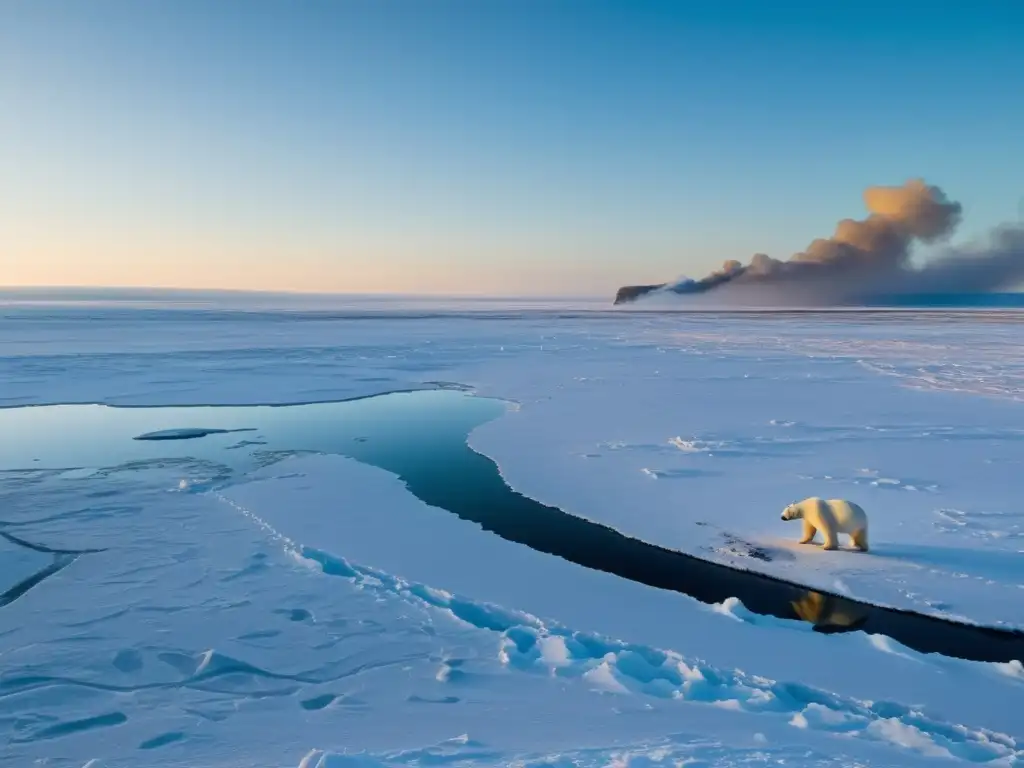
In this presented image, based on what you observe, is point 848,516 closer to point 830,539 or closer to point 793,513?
point 830,539

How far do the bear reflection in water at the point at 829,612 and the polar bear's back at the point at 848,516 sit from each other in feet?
2.85

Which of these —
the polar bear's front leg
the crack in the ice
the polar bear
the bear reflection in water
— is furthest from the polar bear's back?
the crack in the ice

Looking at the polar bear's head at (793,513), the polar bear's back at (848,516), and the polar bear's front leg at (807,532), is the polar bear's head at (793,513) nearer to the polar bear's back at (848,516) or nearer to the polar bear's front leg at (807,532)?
the polar bear's front leg at (807,532)

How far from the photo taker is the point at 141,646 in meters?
4.20

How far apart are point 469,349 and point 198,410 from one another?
13.8 m

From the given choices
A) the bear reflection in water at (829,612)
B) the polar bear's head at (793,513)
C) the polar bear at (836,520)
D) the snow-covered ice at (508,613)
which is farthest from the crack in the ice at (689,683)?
the polar bear's head at (793,513)

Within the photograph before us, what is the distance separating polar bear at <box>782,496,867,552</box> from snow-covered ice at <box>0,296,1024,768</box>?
0.16 meters

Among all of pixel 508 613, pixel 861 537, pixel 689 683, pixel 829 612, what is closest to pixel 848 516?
pixel 861 537

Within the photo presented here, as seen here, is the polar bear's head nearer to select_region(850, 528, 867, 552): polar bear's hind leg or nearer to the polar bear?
the polar bear

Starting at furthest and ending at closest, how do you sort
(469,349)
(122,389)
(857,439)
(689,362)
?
1. (469,349)
2. (689,362)
3. (122,389)
4. (857,439)

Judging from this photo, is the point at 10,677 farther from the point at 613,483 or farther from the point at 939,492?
the point at 939,492

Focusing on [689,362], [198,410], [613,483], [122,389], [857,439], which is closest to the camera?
[613,483]

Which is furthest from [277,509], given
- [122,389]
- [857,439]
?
[122,389]

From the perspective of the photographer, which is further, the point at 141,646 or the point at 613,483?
the point at 613,483
